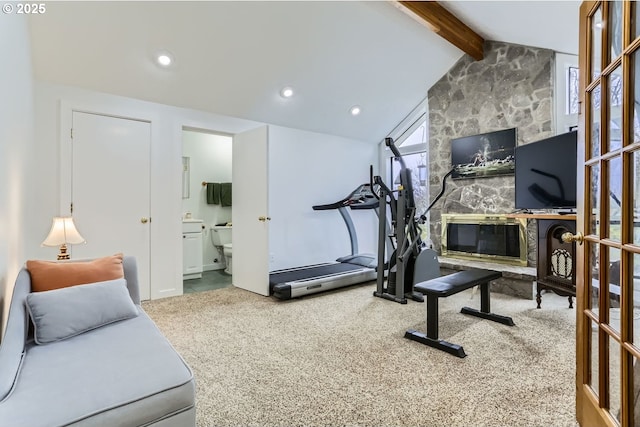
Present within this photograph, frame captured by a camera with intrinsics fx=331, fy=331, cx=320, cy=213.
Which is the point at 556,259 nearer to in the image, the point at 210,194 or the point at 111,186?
the point at 111,186

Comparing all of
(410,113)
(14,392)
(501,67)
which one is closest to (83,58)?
(14,392)

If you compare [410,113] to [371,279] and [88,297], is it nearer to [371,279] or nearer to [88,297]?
[371,279]

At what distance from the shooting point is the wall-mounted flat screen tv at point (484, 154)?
4285 mm

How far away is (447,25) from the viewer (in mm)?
3836

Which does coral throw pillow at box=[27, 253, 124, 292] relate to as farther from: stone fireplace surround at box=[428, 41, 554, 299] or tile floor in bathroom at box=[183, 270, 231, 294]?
stone fireplace surround at box=[428, 41, 554, 299]

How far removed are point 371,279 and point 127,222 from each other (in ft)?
10.1

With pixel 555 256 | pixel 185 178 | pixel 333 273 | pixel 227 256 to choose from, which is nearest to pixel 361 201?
pixel 333 273

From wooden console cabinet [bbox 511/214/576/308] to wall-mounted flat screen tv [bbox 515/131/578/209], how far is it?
20 centimetres

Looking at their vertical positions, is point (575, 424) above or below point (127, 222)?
below

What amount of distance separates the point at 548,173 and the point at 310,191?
302 cm

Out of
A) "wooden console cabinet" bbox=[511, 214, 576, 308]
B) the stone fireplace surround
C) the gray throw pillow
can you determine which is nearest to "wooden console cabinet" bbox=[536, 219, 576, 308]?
"wooden console cabinet" bbox=[511, 214, 576, 308]

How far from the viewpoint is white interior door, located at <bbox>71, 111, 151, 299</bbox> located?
3.38 metres

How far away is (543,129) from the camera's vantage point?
4000 mm

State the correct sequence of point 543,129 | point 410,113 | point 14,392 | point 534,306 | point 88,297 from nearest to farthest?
point 14,392 → point 88,297 → point 534,306 → point 543,129 → point 410,113
